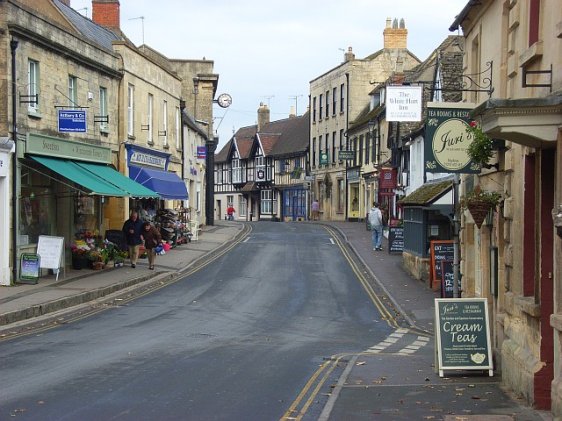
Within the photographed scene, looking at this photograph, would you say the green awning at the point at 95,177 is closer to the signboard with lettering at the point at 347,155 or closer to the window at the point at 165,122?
the window at the point at 165,122

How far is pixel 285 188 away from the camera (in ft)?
255

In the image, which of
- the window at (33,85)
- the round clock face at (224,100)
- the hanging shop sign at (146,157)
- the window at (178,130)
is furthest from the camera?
the round clock face at (224,100)

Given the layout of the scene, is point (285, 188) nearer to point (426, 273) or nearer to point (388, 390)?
point (426, 273)

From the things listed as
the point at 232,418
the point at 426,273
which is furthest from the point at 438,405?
the point at 426,273

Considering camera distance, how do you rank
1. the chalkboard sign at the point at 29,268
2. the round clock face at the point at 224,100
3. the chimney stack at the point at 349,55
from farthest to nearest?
the chimney stack at the point at 349,55
the round clock face at the point at 224,100
the chalkboard sign at the point at 29,268

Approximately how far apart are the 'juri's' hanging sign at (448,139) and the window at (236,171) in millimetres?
72704

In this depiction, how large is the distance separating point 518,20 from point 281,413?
6452mm

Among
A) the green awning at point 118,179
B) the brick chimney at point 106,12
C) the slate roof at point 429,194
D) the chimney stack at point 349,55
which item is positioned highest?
the chimney stack at point 349,55

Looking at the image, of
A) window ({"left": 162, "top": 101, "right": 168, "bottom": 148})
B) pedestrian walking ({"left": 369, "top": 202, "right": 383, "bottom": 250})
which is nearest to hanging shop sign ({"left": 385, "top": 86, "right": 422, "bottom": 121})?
pedestrian walking ({"left": 369, "top": 202, "right": 383, "bottom": 250})

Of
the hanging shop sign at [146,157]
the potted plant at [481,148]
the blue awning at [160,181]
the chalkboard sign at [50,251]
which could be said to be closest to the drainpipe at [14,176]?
the chalkboard sign at [50,251]

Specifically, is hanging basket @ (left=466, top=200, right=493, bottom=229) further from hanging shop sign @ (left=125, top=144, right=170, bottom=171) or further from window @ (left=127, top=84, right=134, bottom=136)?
window @ (left=127, top=84, right=134, bottom=136)

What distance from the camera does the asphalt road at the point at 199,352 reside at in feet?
32.5

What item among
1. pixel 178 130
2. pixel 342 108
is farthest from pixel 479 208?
pixel 342 108

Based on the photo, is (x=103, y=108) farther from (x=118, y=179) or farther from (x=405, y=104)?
(x=405, y=104)
